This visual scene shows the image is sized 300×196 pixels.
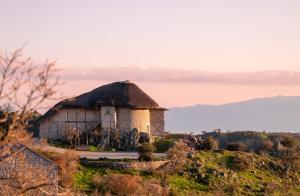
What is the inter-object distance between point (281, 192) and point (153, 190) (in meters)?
10.1

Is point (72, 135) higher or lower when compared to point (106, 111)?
lower

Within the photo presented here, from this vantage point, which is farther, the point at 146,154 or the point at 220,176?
the point at 220,176

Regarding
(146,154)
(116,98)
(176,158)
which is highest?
(116,98)

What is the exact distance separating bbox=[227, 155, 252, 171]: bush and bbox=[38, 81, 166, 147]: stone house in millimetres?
8391

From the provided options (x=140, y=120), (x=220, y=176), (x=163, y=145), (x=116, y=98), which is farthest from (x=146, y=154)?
(x=116, y=98)

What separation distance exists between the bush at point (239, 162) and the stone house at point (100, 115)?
8391 millimetres

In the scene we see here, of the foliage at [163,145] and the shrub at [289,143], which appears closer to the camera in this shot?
the foliage at [163,145]

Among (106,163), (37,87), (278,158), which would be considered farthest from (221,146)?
(37,87)

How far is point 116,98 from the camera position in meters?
53.6

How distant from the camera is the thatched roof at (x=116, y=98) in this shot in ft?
174

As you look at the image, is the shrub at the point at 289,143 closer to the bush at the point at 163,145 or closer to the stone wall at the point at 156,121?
the stone wall at the point at 156,121

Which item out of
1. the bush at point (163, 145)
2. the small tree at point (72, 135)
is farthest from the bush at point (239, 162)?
the small tree at point (72, 135)

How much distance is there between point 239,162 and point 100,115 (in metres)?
12.1

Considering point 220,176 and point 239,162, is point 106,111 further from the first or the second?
point 220,176
